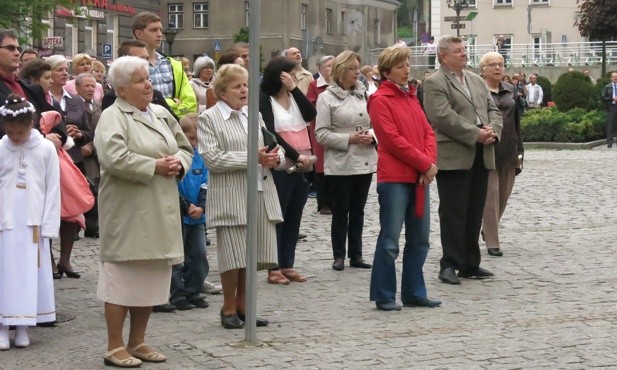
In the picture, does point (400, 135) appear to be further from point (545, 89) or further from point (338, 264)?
point (545, 89)

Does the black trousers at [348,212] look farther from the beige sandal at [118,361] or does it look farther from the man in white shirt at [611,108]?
the man in white shirt at [611,108]

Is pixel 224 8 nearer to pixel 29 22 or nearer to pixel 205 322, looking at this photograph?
pixel 29 22

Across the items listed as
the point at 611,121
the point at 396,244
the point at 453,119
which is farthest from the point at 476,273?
the point at 611,121

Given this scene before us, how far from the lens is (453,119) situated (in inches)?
459

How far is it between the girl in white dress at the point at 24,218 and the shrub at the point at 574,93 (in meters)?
31.7

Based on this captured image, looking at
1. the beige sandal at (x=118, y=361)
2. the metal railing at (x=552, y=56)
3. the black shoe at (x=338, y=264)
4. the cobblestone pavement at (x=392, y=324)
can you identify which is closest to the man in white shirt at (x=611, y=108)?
the cobblestone pavement at (x=392, y=324)

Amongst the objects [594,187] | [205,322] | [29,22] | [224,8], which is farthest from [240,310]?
[224,8]

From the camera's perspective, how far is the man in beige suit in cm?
1170

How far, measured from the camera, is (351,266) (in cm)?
1294

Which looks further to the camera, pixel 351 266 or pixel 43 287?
pixel 351 266

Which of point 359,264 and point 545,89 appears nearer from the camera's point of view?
point 359,264

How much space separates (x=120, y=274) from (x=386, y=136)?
2810 millimetres

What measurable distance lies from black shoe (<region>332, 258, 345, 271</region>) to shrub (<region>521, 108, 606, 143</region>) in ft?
75.2

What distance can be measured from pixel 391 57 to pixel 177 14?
77.5m
